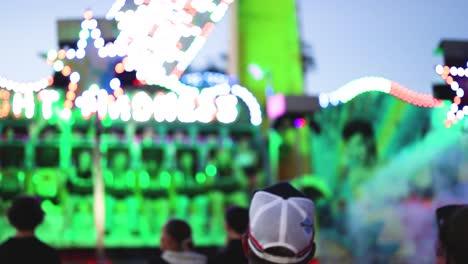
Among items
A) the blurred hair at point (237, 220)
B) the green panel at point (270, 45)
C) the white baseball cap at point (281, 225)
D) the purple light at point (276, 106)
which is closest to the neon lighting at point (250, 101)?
the purple light at point (276, 106)

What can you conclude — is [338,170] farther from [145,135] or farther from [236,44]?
[236,44]

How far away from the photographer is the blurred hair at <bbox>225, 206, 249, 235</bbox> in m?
5.22

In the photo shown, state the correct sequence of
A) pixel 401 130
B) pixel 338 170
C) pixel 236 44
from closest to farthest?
pixel 401 130 < pixel 338 170 < pixel 236 44

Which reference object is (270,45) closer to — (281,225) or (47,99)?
(47,99)

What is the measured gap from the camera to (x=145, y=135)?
1394 cm

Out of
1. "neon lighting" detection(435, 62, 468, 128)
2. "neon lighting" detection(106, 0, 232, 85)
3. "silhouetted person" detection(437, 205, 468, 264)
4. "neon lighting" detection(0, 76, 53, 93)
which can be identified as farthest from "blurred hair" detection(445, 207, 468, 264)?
"neon lighting" detection(0, 76, 53, 93)

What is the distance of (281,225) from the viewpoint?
2.51m

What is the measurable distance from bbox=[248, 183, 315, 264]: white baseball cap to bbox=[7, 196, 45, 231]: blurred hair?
98.7 inches

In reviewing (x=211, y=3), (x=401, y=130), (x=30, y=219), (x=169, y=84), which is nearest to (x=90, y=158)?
(x=169, y=84)

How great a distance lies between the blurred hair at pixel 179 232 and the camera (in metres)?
5.13

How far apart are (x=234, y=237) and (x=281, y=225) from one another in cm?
275

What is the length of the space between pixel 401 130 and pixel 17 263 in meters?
8.39

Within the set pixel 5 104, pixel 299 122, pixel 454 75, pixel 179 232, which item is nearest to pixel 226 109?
pixel 299 122

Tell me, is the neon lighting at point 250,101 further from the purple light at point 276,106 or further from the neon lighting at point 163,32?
the neon lighting at point 163,32
